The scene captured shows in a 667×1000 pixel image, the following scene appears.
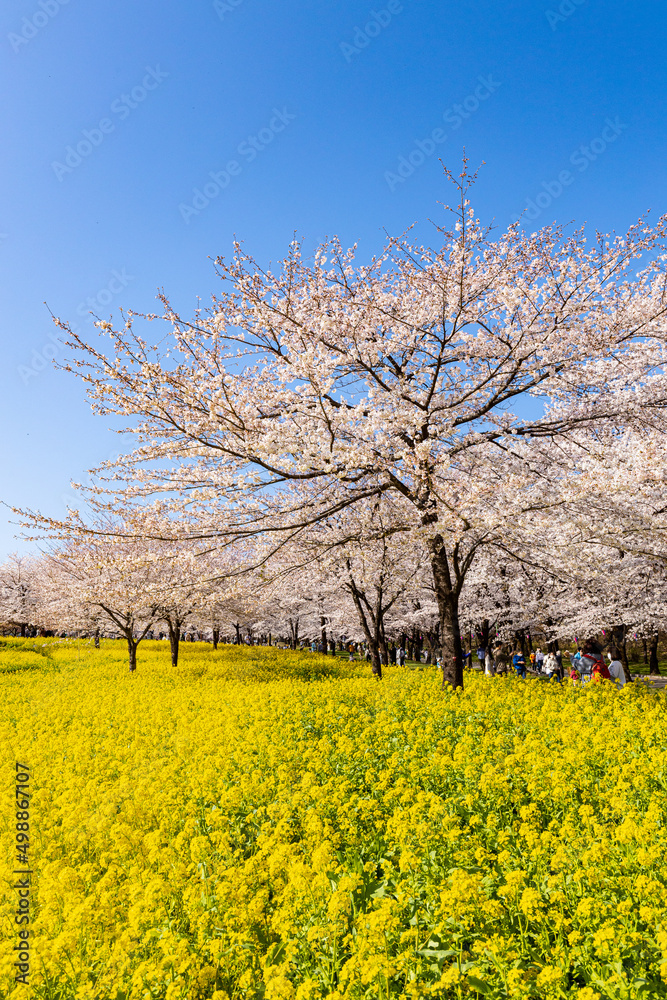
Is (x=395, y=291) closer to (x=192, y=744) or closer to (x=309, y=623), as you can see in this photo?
(x=192, y=744)

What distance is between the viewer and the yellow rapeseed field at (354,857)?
2.96 m

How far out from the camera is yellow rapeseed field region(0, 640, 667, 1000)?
Answer: 296 cm

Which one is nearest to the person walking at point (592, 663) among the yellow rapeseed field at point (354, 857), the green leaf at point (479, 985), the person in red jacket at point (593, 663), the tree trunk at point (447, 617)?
the person in red jacket at point (593, 663)

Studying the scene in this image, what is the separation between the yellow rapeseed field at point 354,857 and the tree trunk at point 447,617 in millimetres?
1971

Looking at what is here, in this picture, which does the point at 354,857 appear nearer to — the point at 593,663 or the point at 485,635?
the point at 593,663

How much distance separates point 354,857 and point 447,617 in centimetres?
663

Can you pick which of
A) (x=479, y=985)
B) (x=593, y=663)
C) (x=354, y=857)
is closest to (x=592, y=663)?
(x=593, y=663)

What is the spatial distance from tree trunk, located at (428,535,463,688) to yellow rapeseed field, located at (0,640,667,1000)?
6.47 ft

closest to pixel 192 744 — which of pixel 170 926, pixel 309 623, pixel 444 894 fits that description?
pixel 170 926

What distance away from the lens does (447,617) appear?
10555mm

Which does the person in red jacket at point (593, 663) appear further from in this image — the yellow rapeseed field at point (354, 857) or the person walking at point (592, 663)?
the yellow rapeseed field at point (354, 857)

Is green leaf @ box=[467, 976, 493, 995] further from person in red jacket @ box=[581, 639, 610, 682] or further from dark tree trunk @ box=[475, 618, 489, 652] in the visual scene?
dark tree trunk @ box=[475, 618, 489, 652]

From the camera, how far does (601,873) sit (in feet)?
11.4

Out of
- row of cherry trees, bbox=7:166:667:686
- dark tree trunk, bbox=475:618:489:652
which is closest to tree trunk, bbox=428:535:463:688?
row of cherry trees, bbox=7:166:667:686
